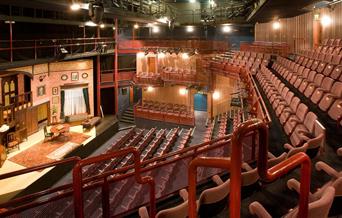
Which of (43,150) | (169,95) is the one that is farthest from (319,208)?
(169,95)

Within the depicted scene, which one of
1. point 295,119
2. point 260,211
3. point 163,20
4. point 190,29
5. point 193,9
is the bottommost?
point 260,211

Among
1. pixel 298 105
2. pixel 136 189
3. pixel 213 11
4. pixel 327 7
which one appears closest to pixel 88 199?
pixel 136 189

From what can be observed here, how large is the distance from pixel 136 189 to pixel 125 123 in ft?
36.8

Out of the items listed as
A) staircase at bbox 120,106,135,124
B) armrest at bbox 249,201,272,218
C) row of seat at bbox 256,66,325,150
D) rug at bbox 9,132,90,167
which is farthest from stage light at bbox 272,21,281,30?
armrest at bbox 249,201,272,218

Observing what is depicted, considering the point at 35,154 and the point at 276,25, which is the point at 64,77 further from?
the point at 276,25

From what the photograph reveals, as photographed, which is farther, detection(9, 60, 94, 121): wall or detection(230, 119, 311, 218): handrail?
detection(9, 60, 94, 121): wall

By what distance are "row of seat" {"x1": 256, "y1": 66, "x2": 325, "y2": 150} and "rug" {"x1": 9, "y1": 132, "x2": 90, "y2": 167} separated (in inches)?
268

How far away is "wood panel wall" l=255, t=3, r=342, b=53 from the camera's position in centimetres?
1052

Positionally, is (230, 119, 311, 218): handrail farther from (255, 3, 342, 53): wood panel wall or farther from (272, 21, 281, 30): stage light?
(272, 21, 281, 30): stage light

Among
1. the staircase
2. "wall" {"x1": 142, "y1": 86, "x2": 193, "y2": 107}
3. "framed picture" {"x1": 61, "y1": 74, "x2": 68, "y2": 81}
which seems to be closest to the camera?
"framed picture" {"x1": 61, "y1": 74, "x2": 68, "y2": 81}

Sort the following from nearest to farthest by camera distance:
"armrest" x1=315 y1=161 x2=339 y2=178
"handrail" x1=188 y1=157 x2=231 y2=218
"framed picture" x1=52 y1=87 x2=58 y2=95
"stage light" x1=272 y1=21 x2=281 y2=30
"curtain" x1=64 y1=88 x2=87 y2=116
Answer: "handrail" x1=188 y1=157 x2=231 y2=218, "armrest" x1=315 y1=161 x2=339 y2=178, "framed picture" x1=52 y1=87 x2=58 y2=95, "curtain" x1=64 y1=88 x2=87 y2=116, "stage light" x1=272 y1=21 x2=281 y2=30

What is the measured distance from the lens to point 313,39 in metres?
12.4

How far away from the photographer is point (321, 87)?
621 centimetres

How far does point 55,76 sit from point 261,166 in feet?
42.6
